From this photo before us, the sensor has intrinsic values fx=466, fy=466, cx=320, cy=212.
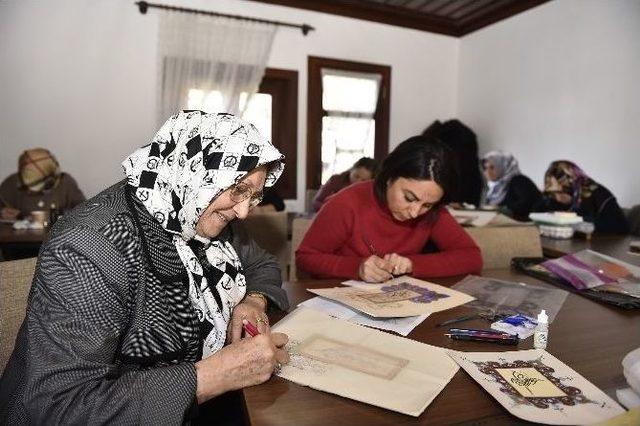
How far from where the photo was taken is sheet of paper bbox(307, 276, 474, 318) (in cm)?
113

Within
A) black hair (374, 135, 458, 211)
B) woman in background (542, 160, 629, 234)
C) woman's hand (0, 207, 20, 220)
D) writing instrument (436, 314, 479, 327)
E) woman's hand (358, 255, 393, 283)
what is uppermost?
black hair (374, 135, 458, 211)

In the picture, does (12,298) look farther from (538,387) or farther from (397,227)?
(397,227)

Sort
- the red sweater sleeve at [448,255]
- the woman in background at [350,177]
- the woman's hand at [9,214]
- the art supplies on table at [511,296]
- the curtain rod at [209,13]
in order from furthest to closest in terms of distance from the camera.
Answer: the curtain rod at [209,13]
the woman in background at [350,177]
the woman's hand at [9,214]
the red sweater sleeve at [448,255]
the art supplies on table at [511,296]

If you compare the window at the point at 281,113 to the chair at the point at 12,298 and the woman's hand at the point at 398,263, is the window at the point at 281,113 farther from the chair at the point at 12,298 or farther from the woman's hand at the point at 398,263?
the chair at the point at 12,298

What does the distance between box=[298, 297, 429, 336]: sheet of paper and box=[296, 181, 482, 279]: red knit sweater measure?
0.43m

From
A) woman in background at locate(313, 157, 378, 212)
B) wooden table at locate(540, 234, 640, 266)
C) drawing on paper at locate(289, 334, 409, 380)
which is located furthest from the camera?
woman in background at locate(313, 157, 378, 212)

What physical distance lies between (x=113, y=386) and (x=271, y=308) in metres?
0.50

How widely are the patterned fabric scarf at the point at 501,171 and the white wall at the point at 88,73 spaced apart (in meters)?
2.11

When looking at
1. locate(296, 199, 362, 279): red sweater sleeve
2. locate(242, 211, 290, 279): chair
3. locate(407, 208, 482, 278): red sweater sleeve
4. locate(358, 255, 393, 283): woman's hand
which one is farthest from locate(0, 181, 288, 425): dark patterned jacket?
locate(242, 211, 290, 279): chair

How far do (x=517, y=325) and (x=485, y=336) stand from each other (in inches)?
5.3

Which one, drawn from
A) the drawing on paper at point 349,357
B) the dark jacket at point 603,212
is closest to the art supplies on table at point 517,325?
the drawing on paper at point 349,357

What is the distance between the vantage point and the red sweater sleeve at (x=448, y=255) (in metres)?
1.57

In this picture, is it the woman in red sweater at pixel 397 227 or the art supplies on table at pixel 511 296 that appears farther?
the woman in red sweater at pixel 397 227

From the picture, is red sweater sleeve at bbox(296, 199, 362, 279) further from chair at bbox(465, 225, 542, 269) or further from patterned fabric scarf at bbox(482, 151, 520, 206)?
patterned fabric scarf at bbox(482, 151, 520, 206)
